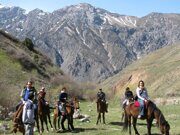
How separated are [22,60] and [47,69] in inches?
359

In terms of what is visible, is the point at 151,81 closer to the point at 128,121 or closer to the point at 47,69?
the point at 47,69

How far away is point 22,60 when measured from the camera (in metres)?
87.7

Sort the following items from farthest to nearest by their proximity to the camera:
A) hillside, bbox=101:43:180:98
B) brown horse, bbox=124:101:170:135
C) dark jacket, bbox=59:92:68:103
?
hillside, bbox=101:43:180:98 < dark jacket, bbox=59:92:68:103 < brown horse, bbox=124:101:170:135

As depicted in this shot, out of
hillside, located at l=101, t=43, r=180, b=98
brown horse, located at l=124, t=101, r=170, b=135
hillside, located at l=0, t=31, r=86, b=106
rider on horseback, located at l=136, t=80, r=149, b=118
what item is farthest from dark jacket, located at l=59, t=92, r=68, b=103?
hillside, located at l=101, t=43, r=180, b=98

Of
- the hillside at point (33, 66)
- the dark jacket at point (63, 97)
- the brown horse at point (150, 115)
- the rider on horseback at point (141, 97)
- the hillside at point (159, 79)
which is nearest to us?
the brown horse at point (150, 115)

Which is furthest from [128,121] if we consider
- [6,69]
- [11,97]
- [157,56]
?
[157,56]

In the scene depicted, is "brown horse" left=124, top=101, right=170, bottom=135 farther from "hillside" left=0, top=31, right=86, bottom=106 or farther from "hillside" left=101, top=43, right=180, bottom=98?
"hillside" left=101, top=43, right=180, bottom=98

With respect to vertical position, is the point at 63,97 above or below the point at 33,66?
below

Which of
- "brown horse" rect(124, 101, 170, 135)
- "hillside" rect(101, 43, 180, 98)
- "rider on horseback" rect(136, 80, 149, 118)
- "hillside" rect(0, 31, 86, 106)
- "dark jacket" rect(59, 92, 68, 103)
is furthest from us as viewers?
"hillside" rect(101, 43, 180, 98)

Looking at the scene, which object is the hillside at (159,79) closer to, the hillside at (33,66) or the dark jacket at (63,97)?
the hillside at (33,66)

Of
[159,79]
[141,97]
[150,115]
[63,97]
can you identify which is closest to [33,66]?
[159,79]

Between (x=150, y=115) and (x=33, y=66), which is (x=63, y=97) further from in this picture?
(x=33, y=66)

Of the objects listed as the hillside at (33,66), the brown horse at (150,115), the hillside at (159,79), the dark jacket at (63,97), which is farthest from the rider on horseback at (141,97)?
the hillside at (159,79)

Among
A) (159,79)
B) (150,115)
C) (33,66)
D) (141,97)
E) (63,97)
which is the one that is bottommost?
(150,115)
